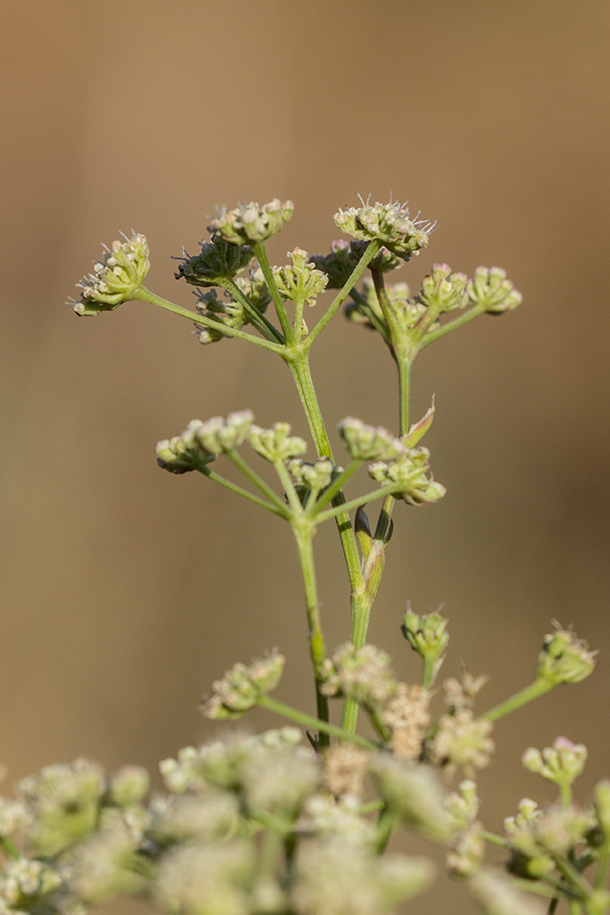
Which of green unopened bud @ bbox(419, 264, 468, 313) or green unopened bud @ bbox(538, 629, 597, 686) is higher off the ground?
green unopened bud @ bbox(419, 264, 468, 313)

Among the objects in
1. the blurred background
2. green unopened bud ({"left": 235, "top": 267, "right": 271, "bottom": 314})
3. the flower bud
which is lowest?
the flower bud

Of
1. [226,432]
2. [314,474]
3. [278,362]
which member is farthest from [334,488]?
[278,362]

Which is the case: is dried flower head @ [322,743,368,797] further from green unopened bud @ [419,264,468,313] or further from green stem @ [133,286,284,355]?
green unopened bud @ [419,264,468,313]

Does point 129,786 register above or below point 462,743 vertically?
below

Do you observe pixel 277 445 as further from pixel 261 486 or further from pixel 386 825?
pixel 386 825

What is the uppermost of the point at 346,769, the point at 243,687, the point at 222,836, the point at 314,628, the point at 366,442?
the point at 366,442

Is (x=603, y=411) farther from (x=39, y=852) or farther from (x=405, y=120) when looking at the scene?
(x=39, y=852)

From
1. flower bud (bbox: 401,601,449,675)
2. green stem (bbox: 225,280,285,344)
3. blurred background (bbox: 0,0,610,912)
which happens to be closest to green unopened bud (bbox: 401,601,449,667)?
flower bud (bbox: 401,601,449,675)
